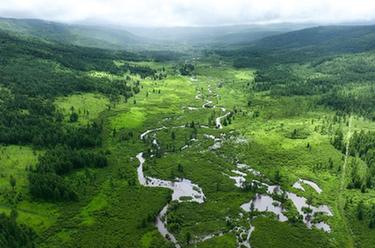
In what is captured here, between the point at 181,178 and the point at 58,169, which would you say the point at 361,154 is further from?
the point at 58,169

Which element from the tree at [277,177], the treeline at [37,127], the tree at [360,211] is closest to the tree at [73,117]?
the treeline at [37,127]

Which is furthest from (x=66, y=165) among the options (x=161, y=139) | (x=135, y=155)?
(x=161, y=139)

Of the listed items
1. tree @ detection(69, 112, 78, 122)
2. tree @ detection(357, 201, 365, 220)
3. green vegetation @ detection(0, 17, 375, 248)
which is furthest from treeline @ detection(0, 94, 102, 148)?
tree @ detection(357, 201, 365, 220)

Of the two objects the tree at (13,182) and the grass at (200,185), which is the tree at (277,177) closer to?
the grass at (200,185)

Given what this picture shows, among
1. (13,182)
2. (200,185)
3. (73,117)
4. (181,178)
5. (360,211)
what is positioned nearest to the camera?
(360,211)

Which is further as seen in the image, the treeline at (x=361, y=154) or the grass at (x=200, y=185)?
the treeline at (x=361, y=154)

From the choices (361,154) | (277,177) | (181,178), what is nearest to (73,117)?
(181,178)

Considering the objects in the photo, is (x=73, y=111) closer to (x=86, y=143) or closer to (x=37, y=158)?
(x=86, y=143)

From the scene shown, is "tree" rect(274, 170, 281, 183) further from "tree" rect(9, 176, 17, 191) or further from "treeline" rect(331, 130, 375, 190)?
"tree" rect(9, 176, 17, 191)
